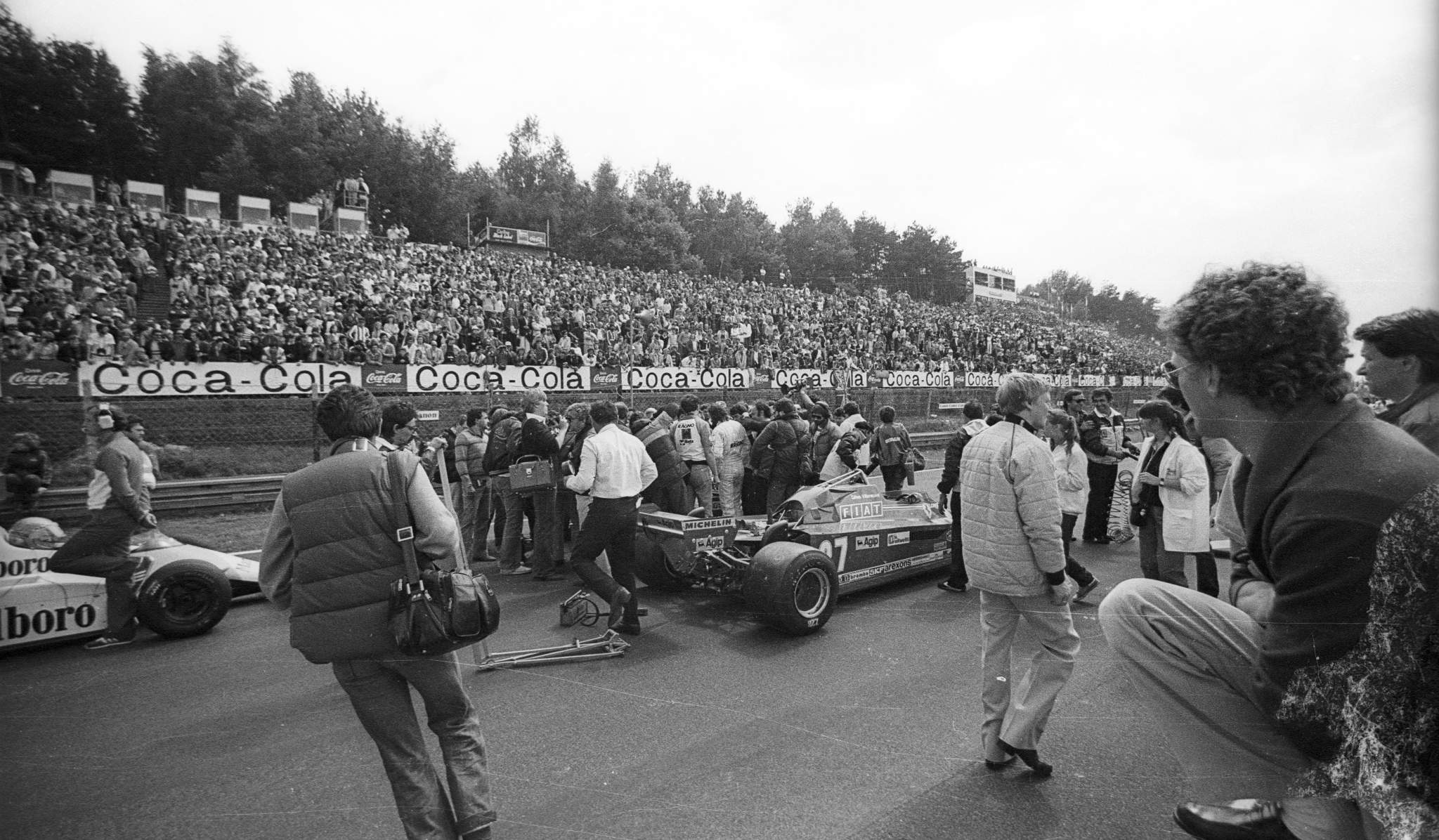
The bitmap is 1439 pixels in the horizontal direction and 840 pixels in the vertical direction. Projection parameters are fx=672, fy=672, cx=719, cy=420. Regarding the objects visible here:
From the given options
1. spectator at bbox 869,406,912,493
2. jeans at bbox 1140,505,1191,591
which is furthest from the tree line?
spectator at bbox 869,406,912,493

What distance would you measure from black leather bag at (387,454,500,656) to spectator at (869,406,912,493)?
686 centimetres

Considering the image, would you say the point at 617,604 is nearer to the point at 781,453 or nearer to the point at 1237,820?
the point at 781,453

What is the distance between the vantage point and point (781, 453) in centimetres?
858

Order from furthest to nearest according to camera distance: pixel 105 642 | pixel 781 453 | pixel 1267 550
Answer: pixel 781 453
pixel 105 642
pixel 1267 550

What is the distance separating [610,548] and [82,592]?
13.2 feet

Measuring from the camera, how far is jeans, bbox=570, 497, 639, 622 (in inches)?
198

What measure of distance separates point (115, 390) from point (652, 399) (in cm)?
1013

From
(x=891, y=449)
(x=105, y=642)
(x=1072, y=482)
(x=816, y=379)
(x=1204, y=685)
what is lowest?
(x=105, y=642)

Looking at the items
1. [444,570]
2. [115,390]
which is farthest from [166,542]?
[115,390]

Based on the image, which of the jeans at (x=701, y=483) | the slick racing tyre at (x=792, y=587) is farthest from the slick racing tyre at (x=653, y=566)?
the jeans at (x=701, y=483)

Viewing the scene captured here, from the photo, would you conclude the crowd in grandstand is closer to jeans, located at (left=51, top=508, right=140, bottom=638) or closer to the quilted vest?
the quilted vest

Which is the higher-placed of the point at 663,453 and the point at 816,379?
the point at 816,379

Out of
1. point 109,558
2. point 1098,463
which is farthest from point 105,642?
point 1098,463

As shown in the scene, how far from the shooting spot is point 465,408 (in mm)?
14656
